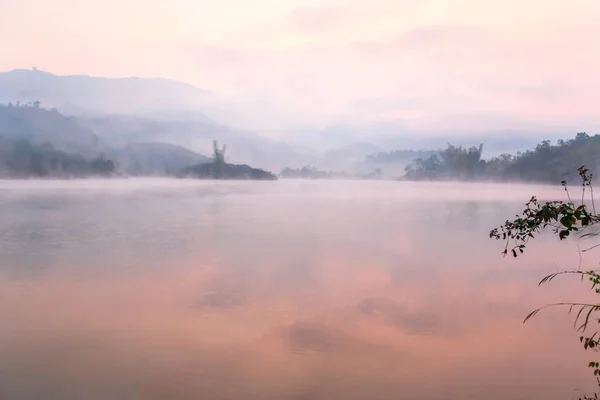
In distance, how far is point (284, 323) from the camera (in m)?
7.10

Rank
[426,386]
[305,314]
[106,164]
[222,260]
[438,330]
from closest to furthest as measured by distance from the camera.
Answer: [426,386]
[438,330]
[305,314]
[222,260]
[106,164]

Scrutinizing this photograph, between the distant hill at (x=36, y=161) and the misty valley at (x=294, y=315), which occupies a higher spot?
the distant hill at (x=36, y=161)

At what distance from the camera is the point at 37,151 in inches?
2751

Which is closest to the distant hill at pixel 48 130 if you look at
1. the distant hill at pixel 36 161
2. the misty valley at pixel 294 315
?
the distant hill at pixel 36 161

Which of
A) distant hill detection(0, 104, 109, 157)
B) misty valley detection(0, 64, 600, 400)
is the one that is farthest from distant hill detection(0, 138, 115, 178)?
misty valley detection(0, 64, 600, 400)

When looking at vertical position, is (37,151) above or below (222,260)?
above

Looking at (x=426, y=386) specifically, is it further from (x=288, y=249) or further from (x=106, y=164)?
(x=106, y=164)

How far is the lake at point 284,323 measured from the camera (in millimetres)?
5141

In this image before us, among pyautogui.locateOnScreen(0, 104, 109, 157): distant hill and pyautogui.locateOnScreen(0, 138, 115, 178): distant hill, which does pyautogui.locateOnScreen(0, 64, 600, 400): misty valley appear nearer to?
pyautogui.locateOnScreen(0, 138, 115, 178): distant hill

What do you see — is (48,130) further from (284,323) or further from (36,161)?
(284,323)

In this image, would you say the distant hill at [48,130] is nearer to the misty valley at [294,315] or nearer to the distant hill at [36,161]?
the distant hill at [36,161]

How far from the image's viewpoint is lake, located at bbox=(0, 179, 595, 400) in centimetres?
514

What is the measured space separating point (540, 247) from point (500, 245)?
94 cm

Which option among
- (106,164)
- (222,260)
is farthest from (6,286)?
(106,164)
